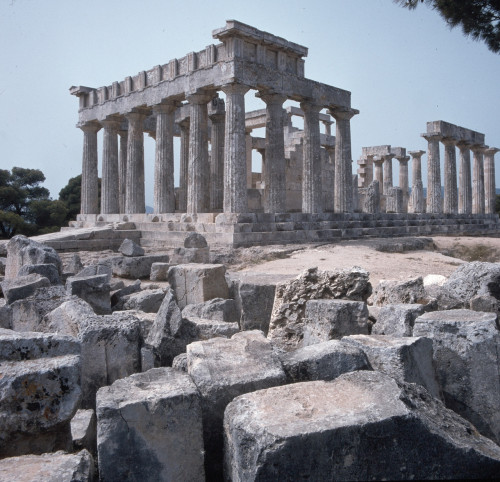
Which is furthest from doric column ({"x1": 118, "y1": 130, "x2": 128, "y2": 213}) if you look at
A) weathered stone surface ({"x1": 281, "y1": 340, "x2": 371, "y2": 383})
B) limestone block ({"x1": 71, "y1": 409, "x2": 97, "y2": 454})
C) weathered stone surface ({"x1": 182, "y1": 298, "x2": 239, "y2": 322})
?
weathered stone surface ({"x1": 281, "y1": 340, "x2": 371, "y2": 383})

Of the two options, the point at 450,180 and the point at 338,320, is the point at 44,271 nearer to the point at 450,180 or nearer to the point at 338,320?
the point at 338,320

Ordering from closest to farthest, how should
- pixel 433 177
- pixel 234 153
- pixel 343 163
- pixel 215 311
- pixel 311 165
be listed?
pixel 215 311 → pixel 234 153 → pixel 311 165 → pixel 343 163 → pixel 433 177

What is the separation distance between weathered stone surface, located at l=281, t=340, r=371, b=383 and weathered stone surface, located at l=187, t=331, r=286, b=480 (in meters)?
0.13

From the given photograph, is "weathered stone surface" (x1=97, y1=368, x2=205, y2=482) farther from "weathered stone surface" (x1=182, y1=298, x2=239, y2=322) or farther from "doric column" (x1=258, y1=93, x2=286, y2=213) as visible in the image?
"doric column" (x1=258, y1=93, x2=286, y2=213)

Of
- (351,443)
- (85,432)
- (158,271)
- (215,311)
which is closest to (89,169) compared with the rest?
(158,271)

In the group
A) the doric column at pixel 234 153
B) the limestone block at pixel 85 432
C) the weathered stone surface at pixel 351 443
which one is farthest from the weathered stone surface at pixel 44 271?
the doric column at pixel 234 153

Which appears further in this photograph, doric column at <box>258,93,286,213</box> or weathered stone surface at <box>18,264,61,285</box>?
doric column at <box>258,93,286,213</box>

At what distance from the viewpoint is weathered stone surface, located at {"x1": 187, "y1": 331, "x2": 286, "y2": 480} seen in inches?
122

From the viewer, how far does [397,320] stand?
484cm

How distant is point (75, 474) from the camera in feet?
8.05

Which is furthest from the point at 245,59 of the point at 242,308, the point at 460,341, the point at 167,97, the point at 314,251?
the point at 460,341

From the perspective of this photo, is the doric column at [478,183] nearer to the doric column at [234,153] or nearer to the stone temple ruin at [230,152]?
the stone temple ruin at [230,152]

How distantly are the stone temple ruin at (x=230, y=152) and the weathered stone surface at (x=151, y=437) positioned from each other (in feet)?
40.0

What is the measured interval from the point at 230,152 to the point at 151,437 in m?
14.0
